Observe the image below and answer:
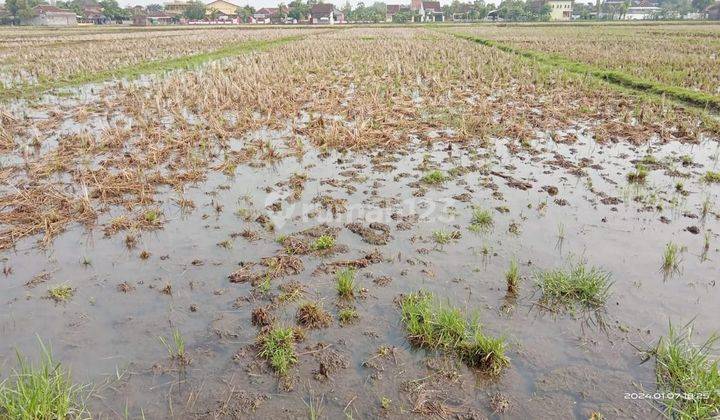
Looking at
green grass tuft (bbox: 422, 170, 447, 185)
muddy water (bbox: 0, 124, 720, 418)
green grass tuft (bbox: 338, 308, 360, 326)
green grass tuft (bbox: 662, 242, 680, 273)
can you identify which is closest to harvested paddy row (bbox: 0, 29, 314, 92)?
muddy water (bbox: 0, 124, 720, 418)

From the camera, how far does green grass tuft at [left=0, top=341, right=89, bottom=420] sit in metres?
2.85

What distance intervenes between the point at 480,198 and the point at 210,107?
8.28 metres

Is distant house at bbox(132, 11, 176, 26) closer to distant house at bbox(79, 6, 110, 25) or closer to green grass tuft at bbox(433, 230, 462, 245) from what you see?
distant house at bbox(79, 6, 110, 25)

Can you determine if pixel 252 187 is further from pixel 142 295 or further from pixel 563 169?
Result: pixel 563 169

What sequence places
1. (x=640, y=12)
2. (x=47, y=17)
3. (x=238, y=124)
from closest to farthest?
1. (x=238, y=124)
2. (x=47, y=17)
3. (x=640, y=12)

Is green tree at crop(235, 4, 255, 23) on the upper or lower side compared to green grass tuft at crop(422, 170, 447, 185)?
upper

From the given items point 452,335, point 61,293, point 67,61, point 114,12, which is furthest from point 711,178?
point 114,12

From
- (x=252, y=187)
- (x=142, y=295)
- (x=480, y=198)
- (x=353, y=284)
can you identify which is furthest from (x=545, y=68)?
(x=142, y=295)

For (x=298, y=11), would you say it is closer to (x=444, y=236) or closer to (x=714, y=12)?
(x=714, y=12)

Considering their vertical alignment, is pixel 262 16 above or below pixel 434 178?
above

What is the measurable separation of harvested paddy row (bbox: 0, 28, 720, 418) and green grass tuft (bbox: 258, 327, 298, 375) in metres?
0.02

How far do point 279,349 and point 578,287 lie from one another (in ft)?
9.14

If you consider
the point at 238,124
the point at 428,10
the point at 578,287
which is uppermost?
the point at 428,10

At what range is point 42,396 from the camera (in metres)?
2.91
